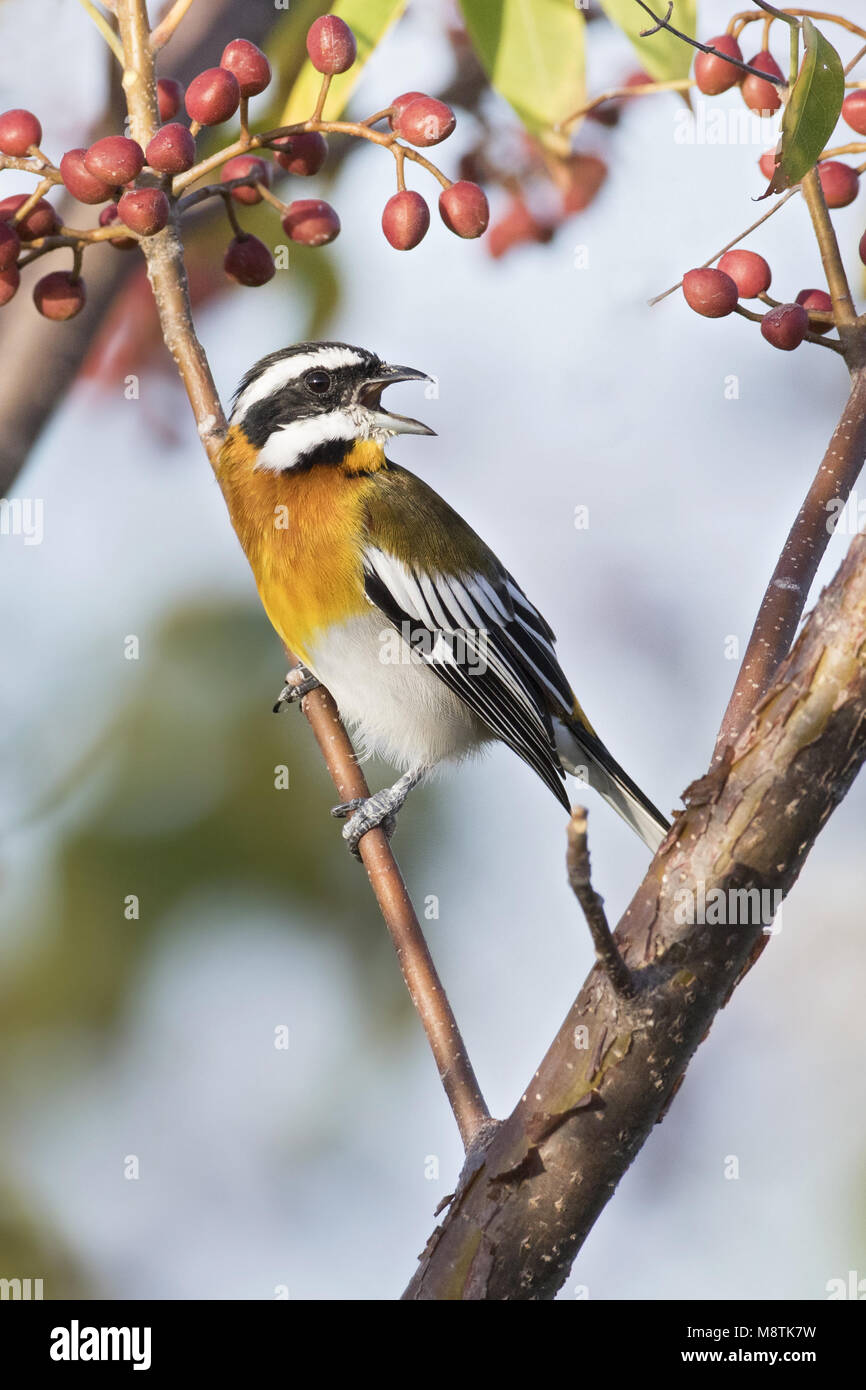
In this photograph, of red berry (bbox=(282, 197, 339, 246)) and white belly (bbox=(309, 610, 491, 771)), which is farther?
white belly (bbox=(309, 610, 491, 771))

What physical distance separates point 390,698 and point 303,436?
2.64ft

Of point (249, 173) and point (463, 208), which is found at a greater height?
point (249, 173)

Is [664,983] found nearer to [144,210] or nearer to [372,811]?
[372,811]

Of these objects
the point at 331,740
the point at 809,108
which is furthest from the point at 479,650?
the point at 809,108

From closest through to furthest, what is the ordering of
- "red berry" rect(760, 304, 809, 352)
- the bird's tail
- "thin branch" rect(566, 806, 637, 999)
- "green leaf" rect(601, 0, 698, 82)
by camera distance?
1. "thin branch" rect(566, 806, 637, 999)
2. "red berry" rect(760, 304, 809, 352)
3. "green leaf" rect(601, 0, 698, 82)
4. the bird's tail

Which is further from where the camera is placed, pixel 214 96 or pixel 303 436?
pixel 303 436


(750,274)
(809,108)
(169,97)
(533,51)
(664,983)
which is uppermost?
(169,97)

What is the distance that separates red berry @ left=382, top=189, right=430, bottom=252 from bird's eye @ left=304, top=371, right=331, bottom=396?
1041 millimetres

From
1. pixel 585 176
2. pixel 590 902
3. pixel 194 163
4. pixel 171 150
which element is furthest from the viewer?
pixel 585 176

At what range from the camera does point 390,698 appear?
3732 mm

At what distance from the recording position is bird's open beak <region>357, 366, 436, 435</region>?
3.63 metres

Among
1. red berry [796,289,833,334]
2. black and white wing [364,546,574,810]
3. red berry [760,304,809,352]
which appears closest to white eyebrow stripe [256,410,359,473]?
black and white wing [364,546,574,810]

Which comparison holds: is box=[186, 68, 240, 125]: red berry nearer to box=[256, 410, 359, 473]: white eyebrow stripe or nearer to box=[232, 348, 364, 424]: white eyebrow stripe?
box=[232, 348, 364, 424]: white eyebrow stripe

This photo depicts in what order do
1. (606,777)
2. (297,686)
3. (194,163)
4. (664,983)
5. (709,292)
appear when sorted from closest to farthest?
1. (664,983)
2. (709,292)
3. (194,163)
4. (297,686)
5. (606,777)
